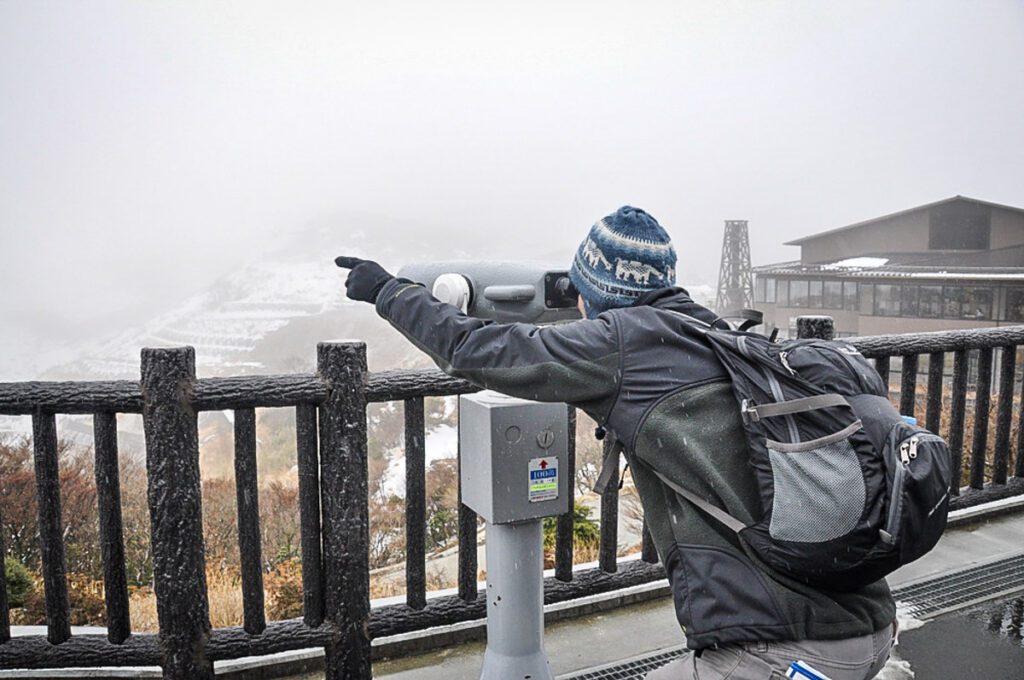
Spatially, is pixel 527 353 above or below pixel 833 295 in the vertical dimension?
above

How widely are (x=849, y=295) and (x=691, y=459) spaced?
12.2 meters

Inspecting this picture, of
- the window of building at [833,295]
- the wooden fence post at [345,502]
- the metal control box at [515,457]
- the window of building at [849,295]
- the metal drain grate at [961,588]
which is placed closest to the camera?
the metal control box at [515,457]

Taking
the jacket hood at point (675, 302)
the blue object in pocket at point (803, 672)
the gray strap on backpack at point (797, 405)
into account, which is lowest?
the blue object in pocket at point (803, 672)

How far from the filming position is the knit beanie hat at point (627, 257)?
1.36 metres

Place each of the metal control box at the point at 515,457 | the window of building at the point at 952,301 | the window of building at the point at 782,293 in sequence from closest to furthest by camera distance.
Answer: the metal control box at the point at 515,457 < the window of building at the point at 952,301 < the window of building at the point at 782,293

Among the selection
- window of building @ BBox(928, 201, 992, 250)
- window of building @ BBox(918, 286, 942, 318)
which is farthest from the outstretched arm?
window of building @ BBox(928, 201, 992, 250)

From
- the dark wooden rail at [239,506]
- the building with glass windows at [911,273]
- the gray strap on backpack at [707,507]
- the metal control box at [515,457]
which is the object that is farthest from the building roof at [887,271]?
the gray strap on backpack at [707,507]

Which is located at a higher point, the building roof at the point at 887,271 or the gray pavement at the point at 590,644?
the building roof at the point at 887,271

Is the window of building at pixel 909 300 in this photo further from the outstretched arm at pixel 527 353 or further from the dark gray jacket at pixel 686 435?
the outstretched arm at pixel 527 353

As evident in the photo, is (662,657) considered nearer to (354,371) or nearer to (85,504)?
(354,371)

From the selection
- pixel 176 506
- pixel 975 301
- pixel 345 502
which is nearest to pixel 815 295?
pixel 975 301

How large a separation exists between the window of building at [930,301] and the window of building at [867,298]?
0.70 m

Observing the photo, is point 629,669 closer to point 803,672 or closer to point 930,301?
point 803,672

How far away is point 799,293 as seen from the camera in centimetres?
1257
